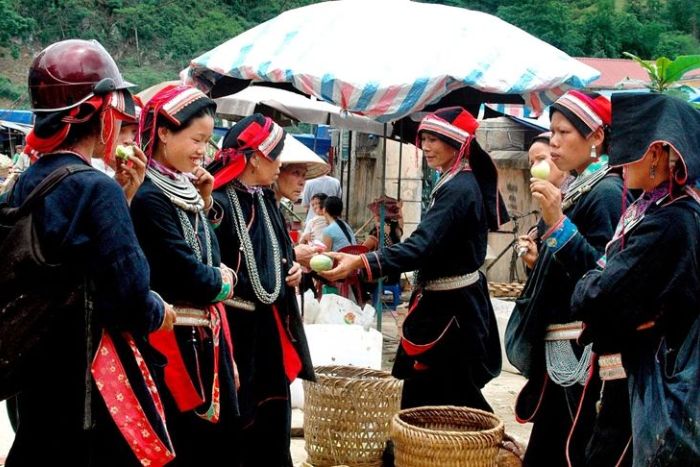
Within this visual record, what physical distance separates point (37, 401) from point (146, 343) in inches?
15.5

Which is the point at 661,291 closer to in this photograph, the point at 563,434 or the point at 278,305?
the point at 563,434

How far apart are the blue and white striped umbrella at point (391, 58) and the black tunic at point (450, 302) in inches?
47.6

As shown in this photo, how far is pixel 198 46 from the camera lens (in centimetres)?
4838

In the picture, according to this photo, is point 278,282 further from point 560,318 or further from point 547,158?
point 547,158

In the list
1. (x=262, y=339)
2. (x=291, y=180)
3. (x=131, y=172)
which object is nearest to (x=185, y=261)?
(x=131, y=172)

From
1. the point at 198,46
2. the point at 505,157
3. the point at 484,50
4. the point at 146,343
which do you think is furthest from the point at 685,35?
the point at 146,343

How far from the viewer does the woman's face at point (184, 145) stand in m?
3.89

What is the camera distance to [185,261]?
3.71 meters

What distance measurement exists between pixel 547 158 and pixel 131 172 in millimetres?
2227

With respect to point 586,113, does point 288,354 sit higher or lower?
lower

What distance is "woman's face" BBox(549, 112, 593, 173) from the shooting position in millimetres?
4016

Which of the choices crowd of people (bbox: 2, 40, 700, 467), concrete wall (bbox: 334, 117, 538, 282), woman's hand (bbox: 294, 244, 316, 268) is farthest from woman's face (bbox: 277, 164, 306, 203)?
concrete wall (bbox: 334, 117, 538, 282)

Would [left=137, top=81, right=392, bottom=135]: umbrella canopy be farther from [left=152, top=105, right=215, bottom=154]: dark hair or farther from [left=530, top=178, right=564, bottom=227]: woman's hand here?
[left=530, top=178, right=564, bottom=227]: woman's hand

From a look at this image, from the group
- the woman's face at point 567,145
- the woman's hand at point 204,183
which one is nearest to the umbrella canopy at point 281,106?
the woman's hand at point 204,183
